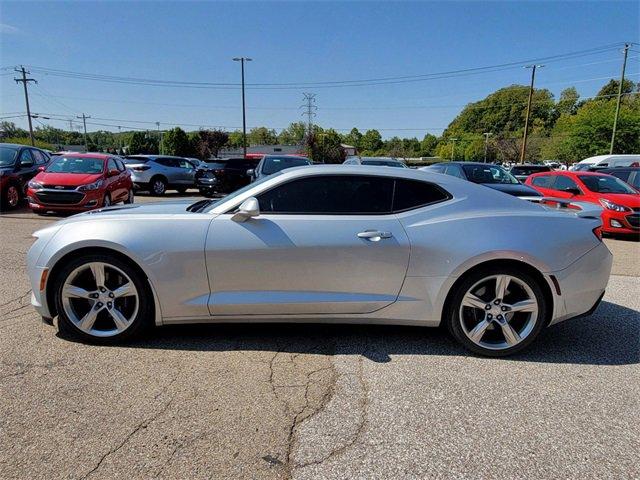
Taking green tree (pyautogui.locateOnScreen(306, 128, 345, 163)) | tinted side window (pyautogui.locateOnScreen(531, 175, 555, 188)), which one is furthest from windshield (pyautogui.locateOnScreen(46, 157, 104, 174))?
green tree (pyautogui.locateOnScreen(306, 128, 345, 163))

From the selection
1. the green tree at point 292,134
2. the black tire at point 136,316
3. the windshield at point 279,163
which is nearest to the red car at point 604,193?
the windshield at point 279,163

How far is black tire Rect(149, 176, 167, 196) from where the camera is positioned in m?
16.5

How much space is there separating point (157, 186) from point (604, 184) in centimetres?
1511

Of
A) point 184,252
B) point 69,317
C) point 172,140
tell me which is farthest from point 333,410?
point 172,140

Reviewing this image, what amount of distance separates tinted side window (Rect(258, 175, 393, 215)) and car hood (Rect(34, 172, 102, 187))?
8.22 m

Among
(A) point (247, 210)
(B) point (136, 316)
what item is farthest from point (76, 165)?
(A) point (247, 210)

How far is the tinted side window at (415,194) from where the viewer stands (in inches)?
132

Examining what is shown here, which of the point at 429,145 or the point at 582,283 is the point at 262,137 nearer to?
the point at 429,145

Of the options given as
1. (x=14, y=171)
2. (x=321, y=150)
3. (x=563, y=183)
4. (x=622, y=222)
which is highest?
(x=321, y=150)

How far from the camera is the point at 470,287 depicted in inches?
127

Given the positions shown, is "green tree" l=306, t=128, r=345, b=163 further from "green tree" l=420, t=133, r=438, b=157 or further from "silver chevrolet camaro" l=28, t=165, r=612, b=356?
"green tree" l=420, t=133, r=438, b=157

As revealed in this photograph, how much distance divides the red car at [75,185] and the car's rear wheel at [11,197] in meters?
1.52

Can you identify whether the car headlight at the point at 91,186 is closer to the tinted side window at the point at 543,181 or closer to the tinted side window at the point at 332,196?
the tinted side window at the point at 332,196

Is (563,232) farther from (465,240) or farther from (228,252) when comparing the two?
(228,252)
